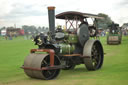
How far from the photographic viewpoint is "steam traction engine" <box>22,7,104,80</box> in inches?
264

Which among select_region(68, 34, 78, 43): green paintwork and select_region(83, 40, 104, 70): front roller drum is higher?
select_region(68, 34, 78, 43): green paintwork

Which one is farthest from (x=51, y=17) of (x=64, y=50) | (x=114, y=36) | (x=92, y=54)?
(x=114, y=36)

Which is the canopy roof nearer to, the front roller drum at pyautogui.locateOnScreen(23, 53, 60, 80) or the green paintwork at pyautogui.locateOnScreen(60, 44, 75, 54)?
the green paintwork at pyautogui.locateOnScreen(60, 44, 75, 54)

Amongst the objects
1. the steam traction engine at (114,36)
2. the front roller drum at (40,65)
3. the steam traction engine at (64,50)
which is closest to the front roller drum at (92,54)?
the steam traction engine at (64,50)

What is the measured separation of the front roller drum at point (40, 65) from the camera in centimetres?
648

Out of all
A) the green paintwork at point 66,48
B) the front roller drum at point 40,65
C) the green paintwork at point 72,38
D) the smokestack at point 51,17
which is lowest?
the front roller drum at point 40,65

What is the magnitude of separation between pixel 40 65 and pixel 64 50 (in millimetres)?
1618

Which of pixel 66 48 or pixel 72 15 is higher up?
pixel 72 15

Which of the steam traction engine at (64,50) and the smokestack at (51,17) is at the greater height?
the smokestack at (51,17)

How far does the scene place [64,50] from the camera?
25.7 ft

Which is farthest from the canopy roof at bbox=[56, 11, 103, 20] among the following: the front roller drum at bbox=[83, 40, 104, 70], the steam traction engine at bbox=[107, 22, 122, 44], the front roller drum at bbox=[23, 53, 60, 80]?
the steam traction engine at bbox=[107, 22, 122, 44]

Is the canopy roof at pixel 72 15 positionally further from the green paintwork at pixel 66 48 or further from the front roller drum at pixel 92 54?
the green paintwork at pixel 66 48

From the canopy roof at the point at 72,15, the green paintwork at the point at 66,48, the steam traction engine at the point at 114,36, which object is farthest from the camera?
the steam traction engine at the point at 114,36

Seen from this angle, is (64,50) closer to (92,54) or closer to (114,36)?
(92,54)
